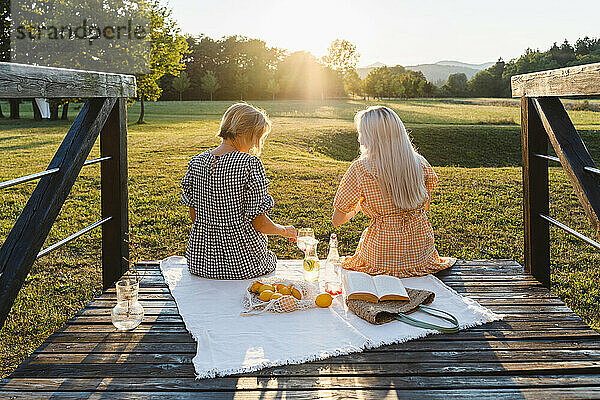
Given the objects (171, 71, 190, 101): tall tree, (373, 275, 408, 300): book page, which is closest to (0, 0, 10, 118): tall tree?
(171, 71, 190, 101): tall tree

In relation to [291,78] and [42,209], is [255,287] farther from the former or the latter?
[291,78]

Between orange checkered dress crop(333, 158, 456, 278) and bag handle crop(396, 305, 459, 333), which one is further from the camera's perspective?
orange checkered dress crop(333, 158, 456, 278)

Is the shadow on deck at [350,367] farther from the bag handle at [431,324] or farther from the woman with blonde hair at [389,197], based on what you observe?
the woman with blonde hair at [389,197]

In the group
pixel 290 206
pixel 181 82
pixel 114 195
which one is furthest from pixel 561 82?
pixel 181 82

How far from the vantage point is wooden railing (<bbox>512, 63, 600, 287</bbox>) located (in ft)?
8.95

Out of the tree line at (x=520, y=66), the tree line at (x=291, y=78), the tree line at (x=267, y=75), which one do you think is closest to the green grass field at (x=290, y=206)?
the tree line at (x=520, y=66)

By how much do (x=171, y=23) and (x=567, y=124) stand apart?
2292 centimetres

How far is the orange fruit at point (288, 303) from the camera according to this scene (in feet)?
10.0

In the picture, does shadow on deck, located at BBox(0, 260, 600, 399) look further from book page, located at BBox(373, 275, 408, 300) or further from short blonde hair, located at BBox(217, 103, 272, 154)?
short blonde hair, located at BBox(217, 103, 272, 154)

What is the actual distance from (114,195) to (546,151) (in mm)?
2797

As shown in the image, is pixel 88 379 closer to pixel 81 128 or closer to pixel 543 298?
pixel 81 128

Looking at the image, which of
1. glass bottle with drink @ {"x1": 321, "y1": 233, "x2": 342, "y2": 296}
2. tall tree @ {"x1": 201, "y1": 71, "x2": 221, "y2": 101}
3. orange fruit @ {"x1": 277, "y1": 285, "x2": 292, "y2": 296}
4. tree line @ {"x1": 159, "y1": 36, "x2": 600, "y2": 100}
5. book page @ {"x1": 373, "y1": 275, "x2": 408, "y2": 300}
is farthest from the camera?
tall tree @ {"x1": 201, "y1": 71, "x2": 221, "y2": 101}

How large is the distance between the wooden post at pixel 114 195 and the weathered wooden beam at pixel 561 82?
259 centimetres

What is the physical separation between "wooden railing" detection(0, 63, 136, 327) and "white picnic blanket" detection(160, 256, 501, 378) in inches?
26.1
